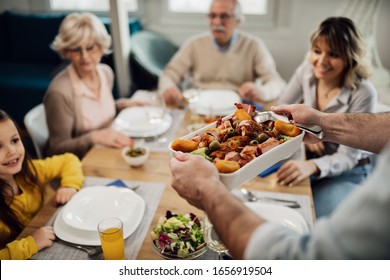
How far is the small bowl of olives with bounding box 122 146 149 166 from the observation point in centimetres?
138

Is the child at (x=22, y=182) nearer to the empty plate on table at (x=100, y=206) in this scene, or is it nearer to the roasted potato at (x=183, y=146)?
the empty plate on table at (x=100, y=206)

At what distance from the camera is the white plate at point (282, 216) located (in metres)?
1.06

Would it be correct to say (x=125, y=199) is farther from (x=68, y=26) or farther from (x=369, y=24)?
(x=369, y=24)

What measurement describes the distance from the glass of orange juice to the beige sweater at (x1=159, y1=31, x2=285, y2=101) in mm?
1477

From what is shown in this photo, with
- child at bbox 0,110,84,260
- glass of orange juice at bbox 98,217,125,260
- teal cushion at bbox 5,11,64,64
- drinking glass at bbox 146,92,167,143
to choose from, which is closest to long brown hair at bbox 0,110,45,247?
child at bbox 0,110,84,260

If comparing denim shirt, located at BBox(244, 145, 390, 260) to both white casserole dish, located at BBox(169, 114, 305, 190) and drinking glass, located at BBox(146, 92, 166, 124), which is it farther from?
drinking glass, located at BBox(146, 92, 166, 124)

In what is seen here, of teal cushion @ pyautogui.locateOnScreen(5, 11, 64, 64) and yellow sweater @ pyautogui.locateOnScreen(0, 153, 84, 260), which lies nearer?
yellow sweater @ pyautogui.locateOnScreen(0, 153, 84, 260)

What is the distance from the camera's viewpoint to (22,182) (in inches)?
51.2

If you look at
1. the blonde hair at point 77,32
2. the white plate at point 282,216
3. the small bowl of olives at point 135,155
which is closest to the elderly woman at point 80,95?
the blonde hair at point 77,32

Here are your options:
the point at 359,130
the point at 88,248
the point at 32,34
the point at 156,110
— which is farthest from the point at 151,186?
the point at 32,34

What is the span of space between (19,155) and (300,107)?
892 millimetres

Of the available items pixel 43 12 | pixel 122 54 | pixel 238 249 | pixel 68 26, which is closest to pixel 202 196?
pixel 238 249

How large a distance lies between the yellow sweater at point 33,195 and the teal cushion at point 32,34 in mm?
2184

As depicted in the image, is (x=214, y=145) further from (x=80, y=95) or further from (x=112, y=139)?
(x=80, y=95)
